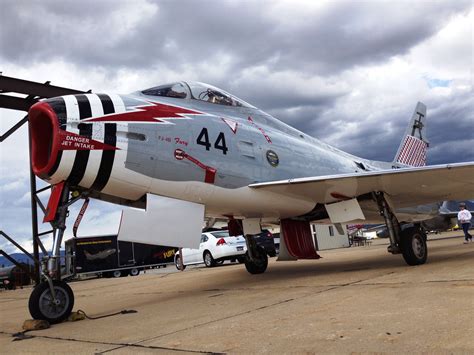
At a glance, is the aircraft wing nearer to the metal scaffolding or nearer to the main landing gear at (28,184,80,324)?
the main landing gear at (28,184,80,324)

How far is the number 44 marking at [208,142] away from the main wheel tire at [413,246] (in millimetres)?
4010

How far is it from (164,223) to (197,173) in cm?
96

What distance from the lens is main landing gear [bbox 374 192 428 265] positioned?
8055mm

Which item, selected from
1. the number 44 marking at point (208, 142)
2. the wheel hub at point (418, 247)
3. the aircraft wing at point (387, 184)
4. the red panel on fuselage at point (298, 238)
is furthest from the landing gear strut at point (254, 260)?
the number 44 marking at point (208, 142)

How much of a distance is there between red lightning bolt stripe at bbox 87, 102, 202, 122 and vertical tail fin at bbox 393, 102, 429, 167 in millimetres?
9837

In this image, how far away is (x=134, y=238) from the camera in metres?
5.81

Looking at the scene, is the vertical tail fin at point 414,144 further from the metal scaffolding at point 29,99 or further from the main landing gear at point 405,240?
the metal scaffolding at point 29,99

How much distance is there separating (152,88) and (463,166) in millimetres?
5587

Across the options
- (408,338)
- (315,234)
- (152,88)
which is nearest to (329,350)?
(408,338)

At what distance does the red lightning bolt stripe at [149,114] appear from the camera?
5.79 metres

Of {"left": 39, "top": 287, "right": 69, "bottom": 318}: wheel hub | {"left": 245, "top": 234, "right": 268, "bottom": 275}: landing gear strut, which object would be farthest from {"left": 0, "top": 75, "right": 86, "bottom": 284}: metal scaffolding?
{"left": 39, "top": 287, "right": 69, "bottom": 318}: wheel hub

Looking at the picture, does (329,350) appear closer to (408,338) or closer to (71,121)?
(408,338)

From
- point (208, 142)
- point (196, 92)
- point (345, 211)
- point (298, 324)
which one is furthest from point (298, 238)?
point (298, 324)

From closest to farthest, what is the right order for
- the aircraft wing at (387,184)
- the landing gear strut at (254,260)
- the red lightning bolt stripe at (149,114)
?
the red lightning bolt stripe at (149,114), the aircraft wing at (387,184), the landing gear strut at (254,260)
